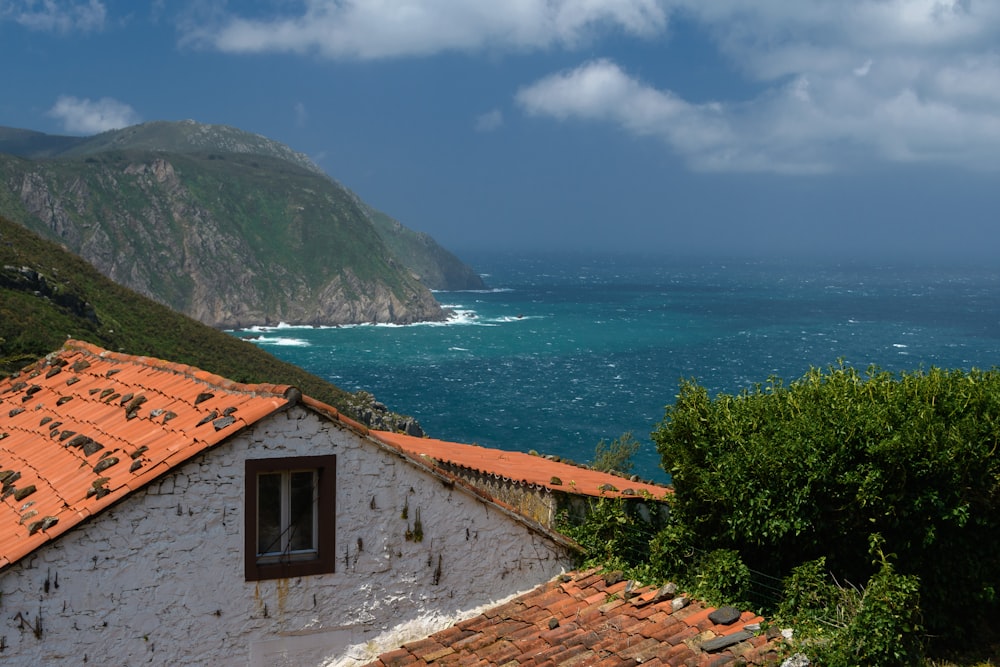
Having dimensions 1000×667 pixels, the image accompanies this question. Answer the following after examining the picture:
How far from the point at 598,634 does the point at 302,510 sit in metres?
3.39

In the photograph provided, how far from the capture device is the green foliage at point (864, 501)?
1229 cm

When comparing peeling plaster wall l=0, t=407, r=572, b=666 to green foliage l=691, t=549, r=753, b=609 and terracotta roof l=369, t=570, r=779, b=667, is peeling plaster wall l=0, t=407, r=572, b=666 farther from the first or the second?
green foliage l=691, t=549, r=753, b=609

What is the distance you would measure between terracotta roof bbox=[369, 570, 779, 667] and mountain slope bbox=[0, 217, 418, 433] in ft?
133

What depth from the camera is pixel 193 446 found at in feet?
32.8

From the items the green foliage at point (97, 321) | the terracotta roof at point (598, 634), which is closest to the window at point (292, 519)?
the terracotta roof at point (598, 634)

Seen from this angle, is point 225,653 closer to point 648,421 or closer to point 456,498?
point 456,498

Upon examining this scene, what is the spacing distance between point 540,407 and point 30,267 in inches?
2776

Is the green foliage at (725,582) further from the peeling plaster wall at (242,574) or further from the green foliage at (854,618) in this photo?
the peeling plaster wall at (242,574)

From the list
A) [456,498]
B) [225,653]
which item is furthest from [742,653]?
[225,653]

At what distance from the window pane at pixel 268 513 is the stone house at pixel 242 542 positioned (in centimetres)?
1

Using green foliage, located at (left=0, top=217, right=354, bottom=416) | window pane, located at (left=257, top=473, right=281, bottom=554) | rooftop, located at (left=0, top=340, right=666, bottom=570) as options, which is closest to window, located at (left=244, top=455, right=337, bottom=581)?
window pane, located at (left=257, top=473, right=281, bottom=554)

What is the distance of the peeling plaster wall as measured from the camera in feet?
31.2

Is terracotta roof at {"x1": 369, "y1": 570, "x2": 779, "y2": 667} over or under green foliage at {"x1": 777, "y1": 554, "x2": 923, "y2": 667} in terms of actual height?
under

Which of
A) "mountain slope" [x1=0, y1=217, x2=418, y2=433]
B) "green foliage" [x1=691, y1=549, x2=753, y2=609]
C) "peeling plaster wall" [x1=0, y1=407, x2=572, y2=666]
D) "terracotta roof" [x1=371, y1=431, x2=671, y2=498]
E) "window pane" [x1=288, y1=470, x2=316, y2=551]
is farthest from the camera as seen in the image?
"mountain slope" [x1=0, y1=217, x2=418, y2=433]
